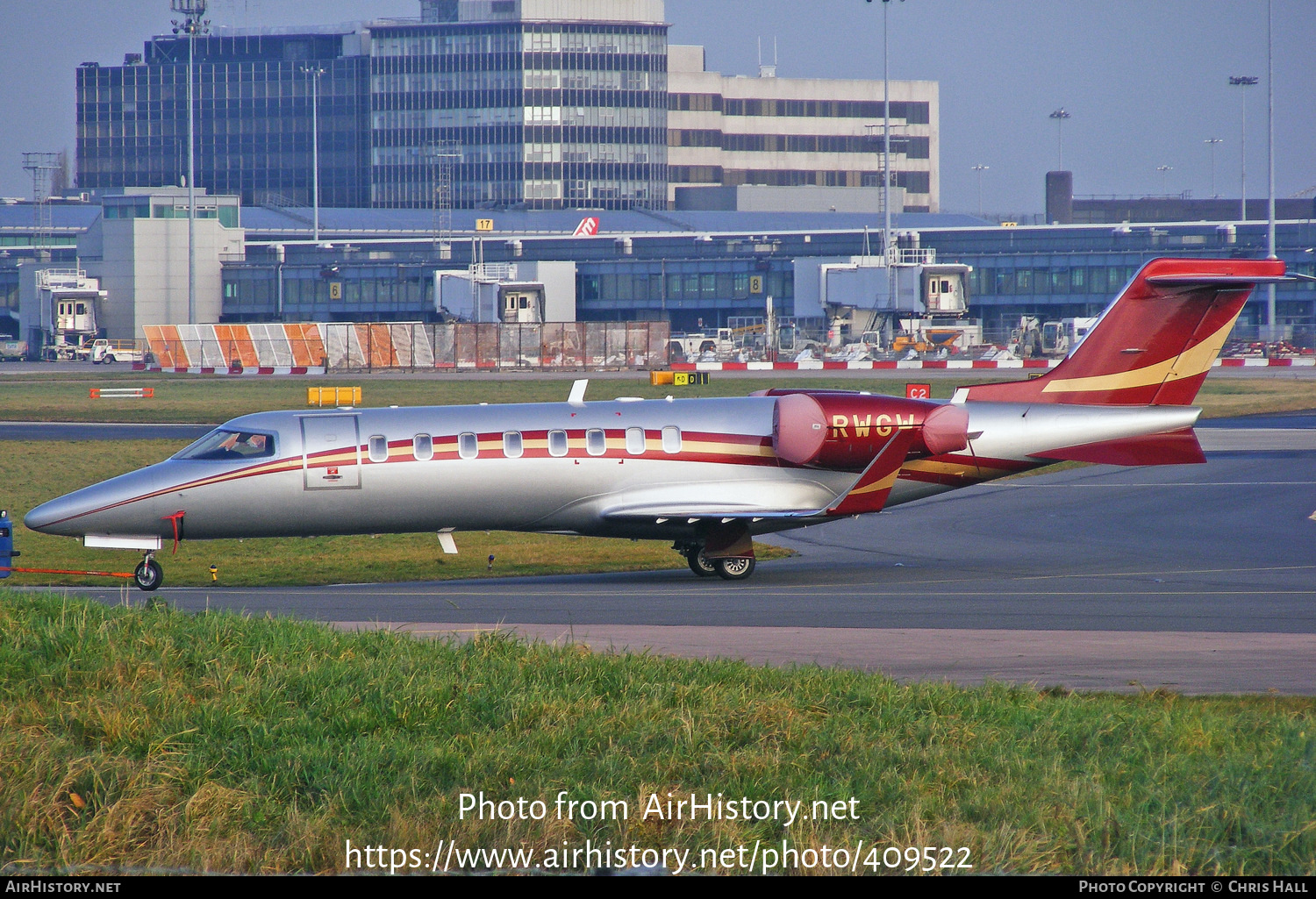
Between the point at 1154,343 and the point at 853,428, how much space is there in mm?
6159

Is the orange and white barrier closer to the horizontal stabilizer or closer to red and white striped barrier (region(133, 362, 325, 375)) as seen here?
red and white striped barrier (region(133, 362, 325, 375))

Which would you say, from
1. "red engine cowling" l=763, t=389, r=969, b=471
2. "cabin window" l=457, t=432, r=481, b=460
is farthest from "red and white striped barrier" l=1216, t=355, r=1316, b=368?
"cabin window" l=457, t=432, r=481, b=460

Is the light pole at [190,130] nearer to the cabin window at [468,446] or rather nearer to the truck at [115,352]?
the truck at [115,352]

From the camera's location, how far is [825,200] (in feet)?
555

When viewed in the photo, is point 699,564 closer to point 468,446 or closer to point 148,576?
point 468,446

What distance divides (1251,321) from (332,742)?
126124mm

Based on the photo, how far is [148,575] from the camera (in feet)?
70.6

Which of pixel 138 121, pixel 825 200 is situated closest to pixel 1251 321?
pixel 825 200

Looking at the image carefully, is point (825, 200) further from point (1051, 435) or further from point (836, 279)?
point (1051, 435)

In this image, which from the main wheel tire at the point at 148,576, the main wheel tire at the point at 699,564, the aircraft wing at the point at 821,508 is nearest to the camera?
the main wheel tire at the point at 148,576

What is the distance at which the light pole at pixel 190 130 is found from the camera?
95562mm

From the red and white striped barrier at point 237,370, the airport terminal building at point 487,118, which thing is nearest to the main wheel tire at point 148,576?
the red and white striped barrier at point 237,370

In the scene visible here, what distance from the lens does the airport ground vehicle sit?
21.9 m

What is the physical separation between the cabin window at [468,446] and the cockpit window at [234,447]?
3.23 metres
